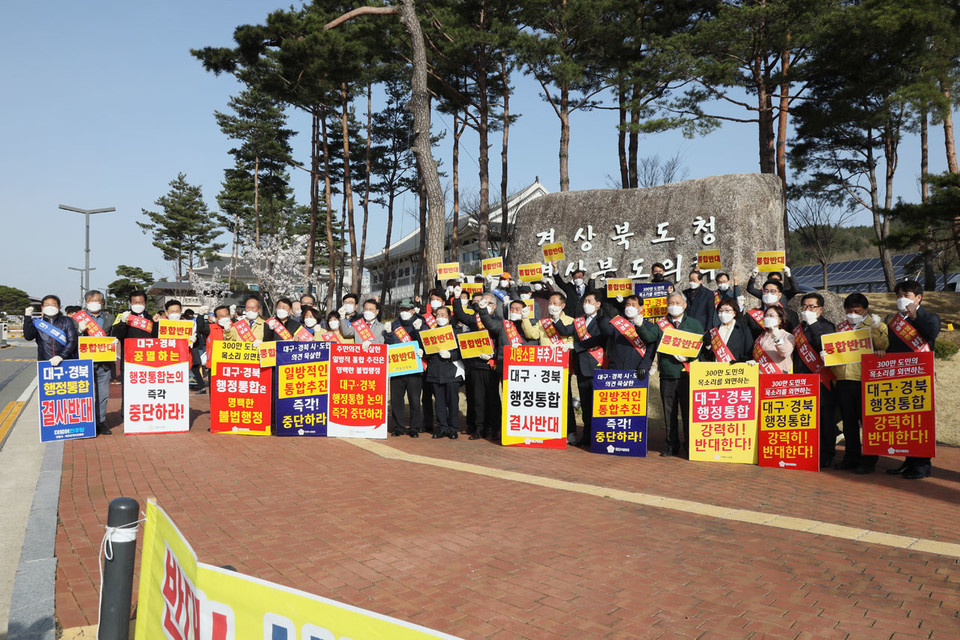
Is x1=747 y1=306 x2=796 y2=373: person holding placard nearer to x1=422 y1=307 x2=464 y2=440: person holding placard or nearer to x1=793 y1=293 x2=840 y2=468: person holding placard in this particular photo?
x1=793 y1=293 x2=840 y2=468: person holding placard

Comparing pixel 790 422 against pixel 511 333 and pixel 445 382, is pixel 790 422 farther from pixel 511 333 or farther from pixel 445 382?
pixel 445 382

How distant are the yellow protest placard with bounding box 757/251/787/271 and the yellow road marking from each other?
17.3 feet

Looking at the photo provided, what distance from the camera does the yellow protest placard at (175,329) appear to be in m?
9.82

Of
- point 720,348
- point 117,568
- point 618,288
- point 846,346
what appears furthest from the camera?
point 618,288

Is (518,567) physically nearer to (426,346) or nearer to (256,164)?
(426,346)

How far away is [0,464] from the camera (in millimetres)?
7547

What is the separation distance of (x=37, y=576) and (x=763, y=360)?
753cm

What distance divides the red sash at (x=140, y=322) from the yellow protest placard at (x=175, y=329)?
158 millimetres

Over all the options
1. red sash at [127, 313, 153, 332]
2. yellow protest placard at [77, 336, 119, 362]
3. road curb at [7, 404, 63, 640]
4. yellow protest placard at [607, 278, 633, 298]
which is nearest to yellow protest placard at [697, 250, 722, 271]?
yellow protest placard at [607, 278, 633, 298]

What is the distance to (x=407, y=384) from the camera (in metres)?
10.0

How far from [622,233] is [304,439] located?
9600 millimetres

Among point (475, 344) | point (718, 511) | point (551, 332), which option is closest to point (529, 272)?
point (551, 332)

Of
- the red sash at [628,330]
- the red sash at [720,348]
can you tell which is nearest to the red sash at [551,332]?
the red sash at [628,330]

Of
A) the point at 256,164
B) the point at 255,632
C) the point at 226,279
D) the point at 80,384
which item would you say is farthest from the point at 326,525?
the point at 226,279
